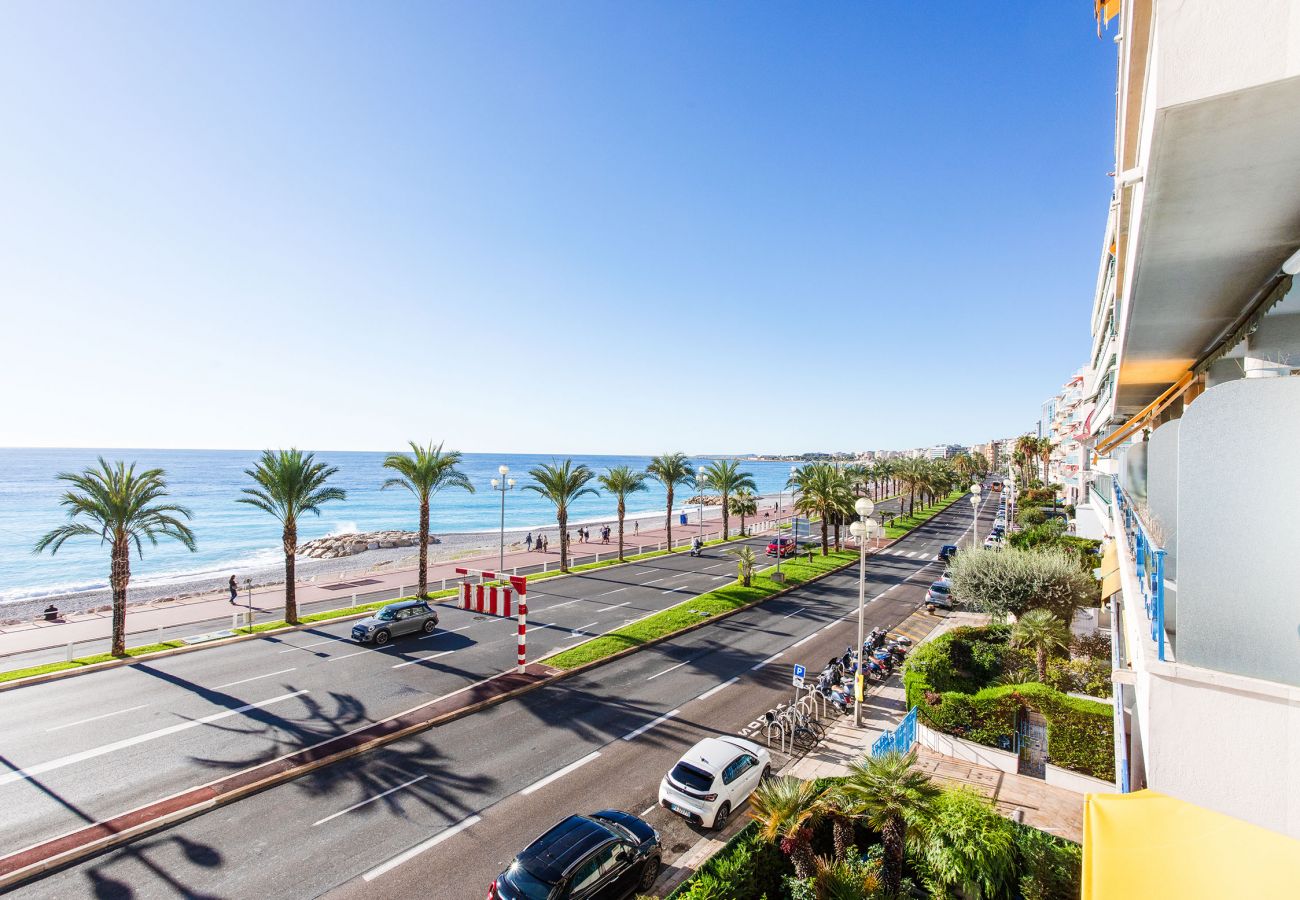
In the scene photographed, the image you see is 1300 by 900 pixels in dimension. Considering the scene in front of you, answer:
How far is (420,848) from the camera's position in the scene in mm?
10773

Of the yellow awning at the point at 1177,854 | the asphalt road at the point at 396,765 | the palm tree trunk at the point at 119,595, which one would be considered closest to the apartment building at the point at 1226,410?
the yellow awning at the point at 1177,854

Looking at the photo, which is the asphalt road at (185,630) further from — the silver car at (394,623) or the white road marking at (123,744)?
the white road marking at (123,744)

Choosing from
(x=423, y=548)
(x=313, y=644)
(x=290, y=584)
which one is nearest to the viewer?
(x=313, y=644)

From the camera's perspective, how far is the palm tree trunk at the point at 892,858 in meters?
8.16

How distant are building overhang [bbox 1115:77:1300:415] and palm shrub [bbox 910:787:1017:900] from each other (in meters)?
7.37

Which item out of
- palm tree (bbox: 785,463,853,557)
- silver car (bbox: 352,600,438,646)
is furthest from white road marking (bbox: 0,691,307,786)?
palm tree (bbox: 785,463,853,557)

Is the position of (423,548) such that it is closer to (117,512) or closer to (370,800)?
(117,512)

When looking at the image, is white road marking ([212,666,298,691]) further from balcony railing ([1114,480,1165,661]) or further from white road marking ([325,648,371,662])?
balcony railing ([1114,480,1165,661])

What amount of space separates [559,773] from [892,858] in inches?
314

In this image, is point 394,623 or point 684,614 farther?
point 684,614

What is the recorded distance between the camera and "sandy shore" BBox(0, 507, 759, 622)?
121 ft

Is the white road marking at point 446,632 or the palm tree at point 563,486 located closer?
the white road marking at point 446,632

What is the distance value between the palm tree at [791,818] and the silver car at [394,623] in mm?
18016

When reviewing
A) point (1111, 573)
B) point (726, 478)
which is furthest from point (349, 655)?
point (726, 478)
